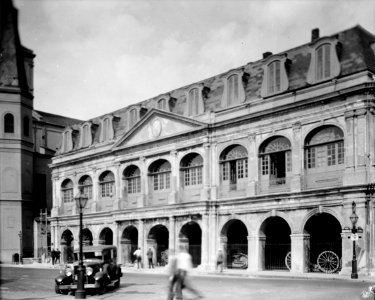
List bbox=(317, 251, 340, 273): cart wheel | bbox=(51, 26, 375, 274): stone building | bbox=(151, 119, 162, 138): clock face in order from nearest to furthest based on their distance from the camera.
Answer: bbox=(51, 26, 375, 274): stone building < bbox=(317, 251, 340, 273): cart wheel < bbox=(151, 119, 162, 138): clock face

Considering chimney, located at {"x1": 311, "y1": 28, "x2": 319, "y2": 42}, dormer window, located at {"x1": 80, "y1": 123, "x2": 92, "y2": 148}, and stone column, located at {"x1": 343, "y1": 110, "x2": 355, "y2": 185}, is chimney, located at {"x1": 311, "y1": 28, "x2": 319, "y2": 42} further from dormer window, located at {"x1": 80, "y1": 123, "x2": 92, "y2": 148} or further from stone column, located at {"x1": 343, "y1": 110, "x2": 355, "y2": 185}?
dormer window, located at {"x1": 80, "y1": 123, "x2": 92, "y2": 148}

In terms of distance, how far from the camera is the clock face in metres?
39.5

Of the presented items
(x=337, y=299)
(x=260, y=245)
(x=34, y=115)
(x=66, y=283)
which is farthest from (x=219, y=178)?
(x=34, y=115)

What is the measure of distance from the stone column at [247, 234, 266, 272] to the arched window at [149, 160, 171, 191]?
8852 mm

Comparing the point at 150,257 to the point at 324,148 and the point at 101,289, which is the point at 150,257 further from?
the point at 101,289

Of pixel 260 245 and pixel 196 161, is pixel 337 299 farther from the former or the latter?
pixel 196 161

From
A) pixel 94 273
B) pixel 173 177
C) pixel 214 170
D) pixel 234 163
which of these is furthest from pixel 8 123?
pixel 94 273

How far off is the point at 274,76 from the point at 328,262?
36.0 feet

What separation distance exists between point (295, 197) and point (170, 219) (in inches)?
404

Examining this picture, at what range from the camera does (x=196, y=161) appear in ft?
123

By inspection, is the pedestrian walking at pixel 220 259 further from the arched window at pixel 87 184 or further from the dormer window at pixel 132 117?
the arched window at pixel 87 184

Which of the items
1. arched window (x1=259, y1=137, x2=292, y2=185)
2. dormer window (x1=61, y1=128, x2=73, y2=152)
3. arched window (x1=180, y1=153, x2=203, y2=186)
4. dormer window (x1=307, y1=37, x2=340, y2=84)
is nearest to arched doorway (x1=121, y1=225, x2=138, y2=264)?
arched window (x1=180, y1=153, x2=203, y2=186)

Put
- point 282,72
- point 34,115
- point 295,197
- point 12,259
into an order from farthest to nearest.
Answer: point 34,115, point 12,259, point 282,72, point 295,197

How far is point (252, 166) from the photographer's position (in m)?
33.3
